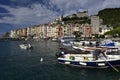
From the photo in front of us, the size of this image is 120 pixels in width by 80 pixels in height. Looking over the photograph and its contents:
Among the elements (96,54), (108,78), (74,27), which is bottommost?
(108,78)

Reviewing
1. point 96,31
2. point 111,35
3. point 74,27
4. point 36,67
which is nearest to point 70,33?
point 74,27

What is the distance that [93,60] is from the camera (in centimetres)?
4062

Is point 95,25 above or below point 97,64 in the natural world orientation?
above

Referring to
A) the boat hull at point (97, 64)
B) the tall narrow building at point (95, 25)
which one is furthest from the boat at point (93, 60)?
the tall narrow building at point (95, 25)

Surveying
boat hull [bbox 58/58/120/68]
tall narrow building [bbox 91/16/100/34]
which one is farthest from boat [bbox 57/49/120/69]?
tall narrow building [bbox 91/16/100/34]

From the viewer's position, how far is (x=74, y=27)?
189625 millimetres

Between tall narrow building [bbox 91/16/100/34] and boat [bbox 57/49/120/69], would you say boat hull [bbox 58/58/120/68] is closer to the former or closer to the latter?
boat [bbox 57/49/120/69]

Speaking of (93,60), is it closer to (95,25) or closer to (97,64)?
(97,64)

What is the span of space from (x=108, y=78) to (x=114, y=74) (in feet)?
7.82

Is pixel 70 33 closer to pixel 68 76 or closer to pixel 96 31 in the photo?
pixel 96 31

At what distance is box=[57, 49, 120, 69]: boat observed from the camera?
39.7 m

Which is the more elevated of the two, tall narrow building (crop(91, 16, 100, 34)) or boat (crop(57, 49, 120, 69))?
tall narrow building (crop(91, 16, 100, 34))

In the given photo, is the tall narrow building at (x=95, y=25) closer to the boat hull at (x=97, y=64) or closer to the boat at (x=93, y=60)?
the boat at (x=93, y=60)

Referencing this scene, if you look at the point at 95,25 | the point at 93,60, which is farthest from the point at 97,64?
the point at 95,25
